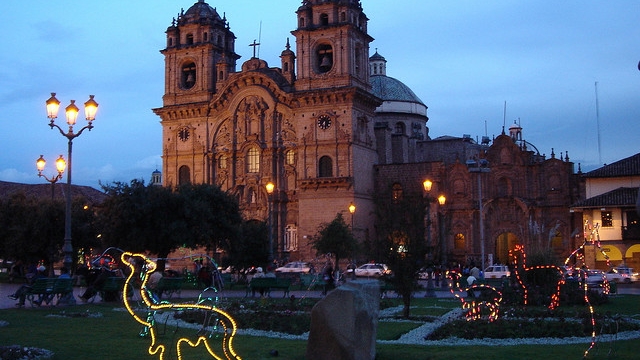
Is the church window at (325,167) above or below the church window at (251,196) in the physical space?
above

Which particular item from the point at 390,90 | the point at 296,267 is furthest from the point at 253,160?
the point at 390,90

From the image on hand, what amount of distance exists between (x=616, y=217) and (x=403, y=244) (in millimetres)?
30291

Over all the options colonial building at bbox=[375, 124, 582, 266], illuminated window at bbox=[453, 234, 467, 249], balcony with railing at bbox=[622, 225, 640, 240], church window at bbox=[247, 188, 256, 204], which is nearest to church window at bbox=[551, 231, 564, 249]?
colonial building at bbox=[375, 124, 582, 266]

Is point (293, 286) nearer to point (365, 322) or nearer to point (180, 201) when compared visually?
point (180, 201)

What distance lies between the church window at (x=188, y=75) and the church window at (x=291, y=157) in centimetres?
1086

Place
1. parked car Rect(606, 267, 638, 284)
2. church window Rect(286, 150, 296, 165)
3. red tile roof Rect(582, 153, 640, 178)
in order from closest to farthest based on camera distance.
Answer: parked car Rect(606, 267, 638, 284)
red tile roof Rect(582, 153, 640, 178)
church window Rect(286, 150, 296, 165)

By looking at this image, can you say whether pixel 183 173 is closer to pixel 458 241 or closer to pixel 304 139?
pixel 304 139

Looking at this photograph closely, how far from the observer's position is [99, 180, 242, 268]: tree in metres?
35.6

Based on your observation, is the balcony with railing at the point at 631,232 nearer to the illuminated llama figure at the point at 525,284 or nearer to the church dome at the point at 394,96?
the illuminated llama figure at the point at 525,284

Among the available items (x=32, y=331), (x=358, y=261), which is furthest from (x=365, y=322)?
(x=358, y=261)

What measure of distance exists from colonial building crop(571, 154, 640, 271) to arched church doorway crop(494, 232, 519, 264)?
21.2 ft

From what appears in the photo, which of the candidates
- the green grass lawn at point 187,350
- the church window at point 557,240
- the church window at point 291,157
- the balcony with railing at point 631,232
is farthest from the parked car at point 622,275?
the green grass lawn at point 187,350

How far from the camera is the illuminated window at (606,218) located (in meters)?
45.4

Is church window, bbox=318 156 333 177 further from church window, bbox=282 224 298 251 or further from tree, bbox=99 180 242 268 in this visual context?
tree, bbox=99 180 242 268
